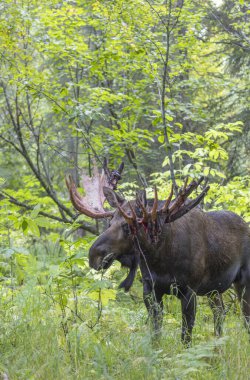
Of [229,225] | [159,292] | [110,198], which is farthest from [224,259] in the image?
[110,198]

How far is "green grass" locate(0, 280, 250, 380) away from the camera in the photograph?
3.91 m

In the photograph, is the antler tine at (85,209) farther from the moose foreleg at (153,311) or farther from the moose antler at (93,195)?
the moose foreleg at (153,311)

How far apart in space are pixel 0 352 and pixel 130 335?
1.15 m

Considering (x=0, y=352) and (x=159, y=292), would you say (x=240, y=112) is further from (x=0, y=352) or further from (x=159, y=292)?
(x=0, y=352)

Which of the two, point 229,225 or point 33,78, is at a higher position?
point 33,78

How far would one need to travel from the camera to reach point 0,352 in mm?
4418

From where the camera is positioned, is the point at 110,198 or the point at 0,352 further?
the point at 110,198

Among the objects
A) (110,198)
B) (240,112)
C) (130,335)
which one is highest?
(240,112)

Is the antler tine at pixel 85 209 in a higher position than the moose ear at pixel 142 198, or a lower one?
lower

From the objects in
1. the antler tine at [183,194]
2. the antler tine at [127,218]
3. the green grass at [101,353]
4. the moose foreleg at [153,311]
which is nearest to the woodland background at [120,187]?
the green grass at [101,353]

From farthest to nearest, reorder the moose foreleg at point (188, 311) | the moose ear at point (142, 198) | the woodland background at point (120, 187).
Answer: the moose foreleg at point (188, 311) < the moose ear at point (142, 198) < the woodland background at point (120, 187)

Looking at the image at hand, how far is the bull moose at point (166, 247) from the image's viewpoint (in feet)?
Result: 16.8

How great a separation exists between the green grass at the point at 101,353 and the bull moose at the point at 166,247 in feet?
1.33

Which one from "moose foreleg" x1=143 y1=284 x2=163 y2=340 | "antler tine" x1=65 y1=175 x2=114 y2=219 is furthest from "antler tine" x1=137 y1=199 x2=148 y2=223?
"moose foreleg" x1=143 y1=284 x2=163 y2=340
